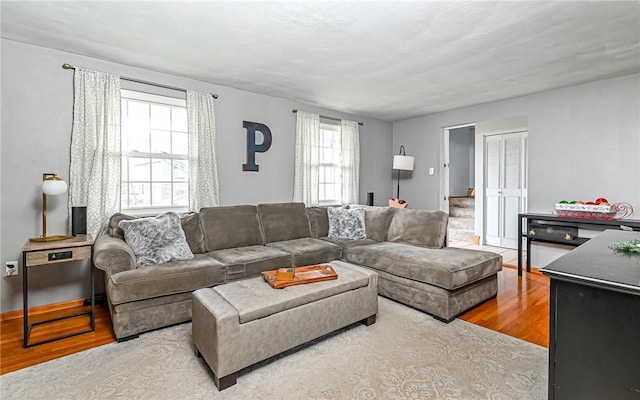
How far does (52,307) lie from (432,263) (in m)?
3.55

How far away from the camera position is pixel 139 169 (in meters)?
3.42

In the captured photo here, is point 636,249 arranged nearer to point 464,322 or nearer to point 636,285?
point 636,285

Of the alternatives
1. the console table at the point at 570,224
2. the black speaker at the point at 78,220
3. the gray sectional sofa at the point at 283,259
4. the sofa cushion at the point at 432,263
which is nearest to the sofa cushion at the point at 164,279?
the gray sectional sofa at the point at 283,259

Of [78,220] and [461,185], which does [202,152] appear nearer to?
[78,220]

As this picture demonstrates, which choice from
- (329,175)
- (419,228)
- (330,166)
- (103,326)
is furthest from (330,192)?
(103,326)

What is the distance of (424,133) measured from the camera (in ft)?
18.2

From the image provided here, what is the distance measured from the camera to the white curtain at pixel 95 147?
2.96m

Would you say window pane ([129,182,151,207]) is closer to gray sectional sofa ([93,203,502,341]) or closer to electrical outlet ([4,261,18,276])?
gray sectional sofa ([93,203,502,341])

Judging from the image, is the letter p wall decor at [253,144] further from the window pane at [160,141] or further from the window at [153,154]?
the window pane at [160,141]

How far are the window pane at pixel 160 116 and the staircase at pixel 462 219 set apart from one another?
570 centimetres

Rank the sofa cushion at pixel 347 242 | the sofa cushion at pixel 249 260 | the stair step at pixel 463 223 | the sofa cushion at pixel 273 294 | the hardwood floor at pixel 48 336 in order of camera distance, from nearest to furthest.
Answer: the sofa cushion at pixel 273 294 → the hardwood floor at pixel 48 336 → the sofa cushion at pixel 249 260 → the sofa cushion at pixel 347 242 → the stair step at pixel 463 223

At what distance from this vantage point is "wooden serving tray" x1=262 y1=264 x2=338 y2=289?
223 cm

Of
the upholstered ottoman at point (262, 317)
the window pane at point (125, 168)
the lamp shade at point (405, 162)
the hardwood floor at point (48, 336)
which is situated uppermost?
the lamp shade at point (405, 162)

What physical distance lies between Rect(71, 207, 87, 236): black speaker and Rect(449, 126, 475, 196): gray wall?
6725 millimetres
